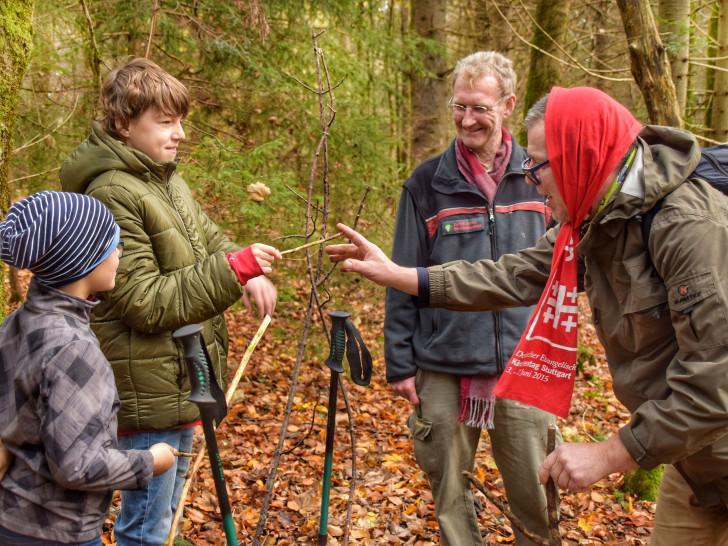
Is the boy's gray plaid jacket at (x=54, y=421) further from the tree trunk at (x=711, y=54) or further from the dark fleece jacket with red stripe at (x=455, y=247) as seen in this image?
the tree trunk at (x=711, y=54)

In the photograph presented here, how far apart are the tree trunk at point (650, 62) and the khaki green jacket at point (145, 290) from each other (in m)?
2.70

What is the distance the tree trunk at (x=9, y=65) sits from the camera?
8.89 ft

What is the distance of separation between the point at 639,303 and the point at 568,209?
44 centimetres

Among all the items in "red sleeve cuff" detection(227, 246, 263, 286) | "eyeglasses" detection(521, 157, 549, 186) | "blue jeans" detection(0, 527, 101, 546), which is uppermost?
"eyeglasses" detection(521, 157, 549, 186)

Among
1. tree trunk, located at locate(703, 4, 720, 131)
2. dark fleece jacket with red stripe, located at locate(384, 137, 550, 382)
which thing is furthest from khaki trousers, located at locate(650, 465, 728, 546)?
tree trunk, located at locate(703, 4, 720, 131)

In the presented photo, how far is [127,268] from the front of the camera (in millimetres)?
2217

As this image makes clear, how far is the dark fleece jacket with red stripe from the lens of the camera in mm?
2951

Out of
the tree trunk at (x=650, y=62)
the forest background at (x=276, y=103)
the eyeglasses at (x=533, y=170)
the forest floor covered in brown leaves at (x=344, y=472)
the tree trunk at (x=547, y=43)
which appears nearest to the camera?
the eyeglasses at (x=533, y=170)

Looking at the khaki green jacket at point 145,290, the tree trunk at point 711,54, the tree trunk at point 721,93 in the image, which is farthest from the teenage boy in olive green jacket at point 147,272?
the tree trunk at point 711,54

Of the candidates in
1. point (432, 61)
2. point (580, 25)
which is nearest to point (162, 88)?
point (432, 61)

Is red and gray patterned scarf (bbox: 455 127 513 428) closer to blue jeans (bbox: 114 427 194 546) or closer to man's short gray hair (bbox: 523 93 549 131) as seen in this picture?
man's short gray hair (bbox: 523 93 549 131)

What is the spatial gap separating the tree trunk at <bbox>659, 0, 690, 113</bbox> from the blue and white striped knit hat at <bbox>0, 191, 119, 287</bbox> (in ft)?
13.6

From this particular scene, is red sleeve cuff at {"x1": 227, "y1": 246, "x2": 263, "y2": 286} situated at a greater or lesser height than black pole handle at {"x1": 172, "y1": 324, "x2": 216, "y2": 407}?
greater

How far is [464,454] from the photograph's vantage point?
3.04m
